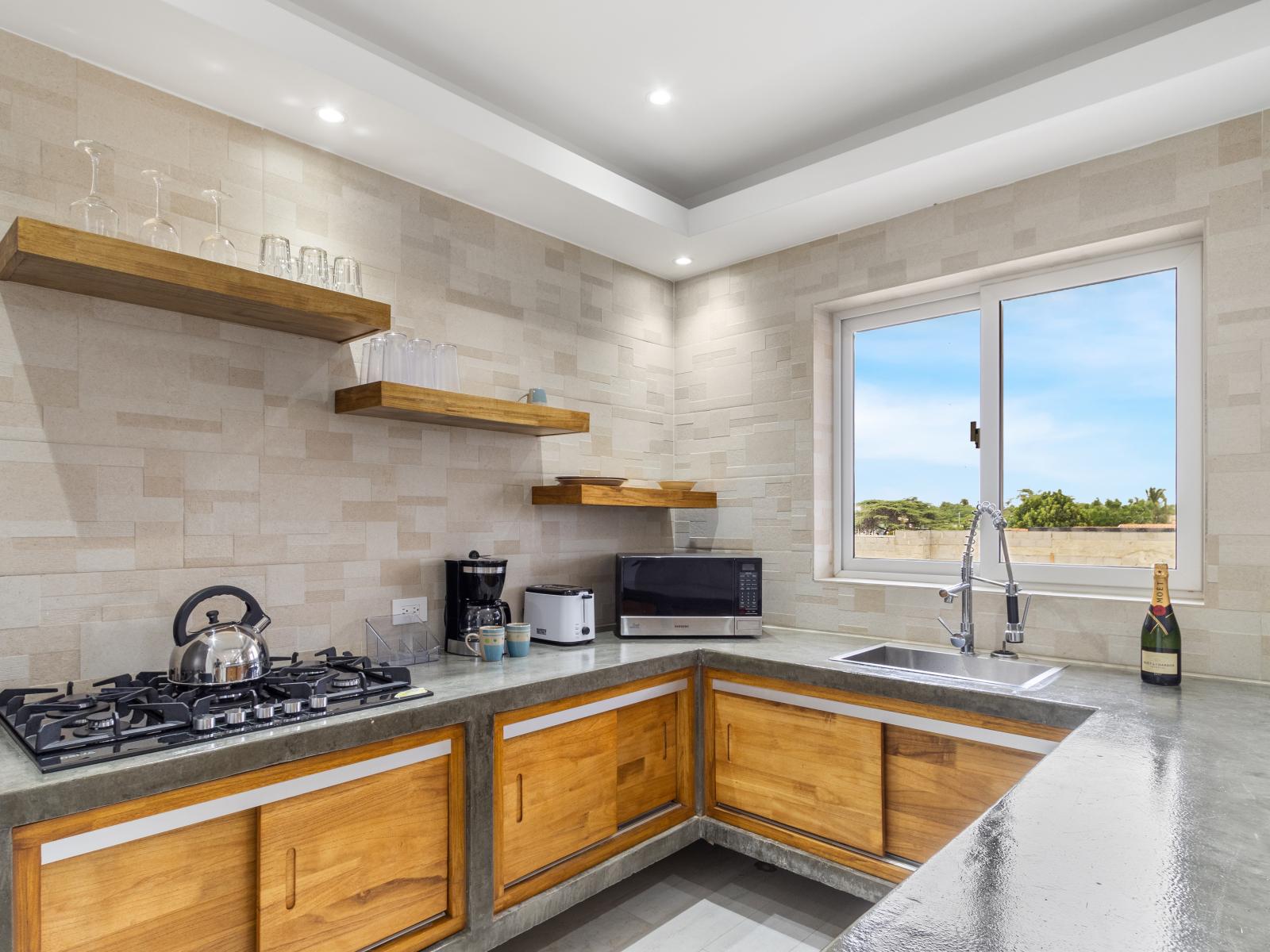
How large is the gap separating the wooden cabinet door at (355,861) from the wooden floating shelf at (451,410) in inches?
39.7

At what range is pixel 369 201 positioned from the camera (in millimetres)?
2520

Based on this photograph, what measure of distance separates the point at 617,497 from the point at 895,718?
1.25 m

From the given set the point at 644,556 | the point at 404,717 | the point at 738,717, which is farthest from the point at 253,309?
the point at 738,717

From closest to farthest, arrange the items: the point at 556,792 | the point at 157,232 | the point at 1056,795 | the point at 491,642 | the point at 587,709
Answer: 1. the point at 1056,795
2. the point at 157,232
3. the point at 556,792
4. the point at 587,709
5. the point at 491,642

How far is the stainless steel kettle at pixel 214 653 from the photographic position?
1.77 metres

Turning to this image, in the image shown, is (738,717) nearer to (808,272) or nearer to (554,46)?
(808,272)

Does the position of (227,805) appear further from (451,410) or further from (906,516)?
(906,516)

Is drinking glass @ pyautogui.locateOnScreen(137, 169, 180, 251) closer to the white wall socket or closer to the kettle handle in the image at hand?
the kettle handle

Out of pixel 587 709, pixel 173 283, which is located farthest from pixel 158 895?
pixel 173 283

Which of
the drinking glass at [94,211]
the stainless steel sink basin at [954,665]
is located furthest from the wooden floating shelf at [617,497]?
the drinking glass at [94,211]

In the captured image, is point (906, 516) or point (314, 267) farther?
point (906, 516)

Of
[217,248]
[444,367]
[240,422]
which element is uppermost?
[217,248]

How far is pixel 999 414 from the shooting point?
2799 mm

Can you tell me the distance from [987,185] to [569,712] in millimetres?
2244
